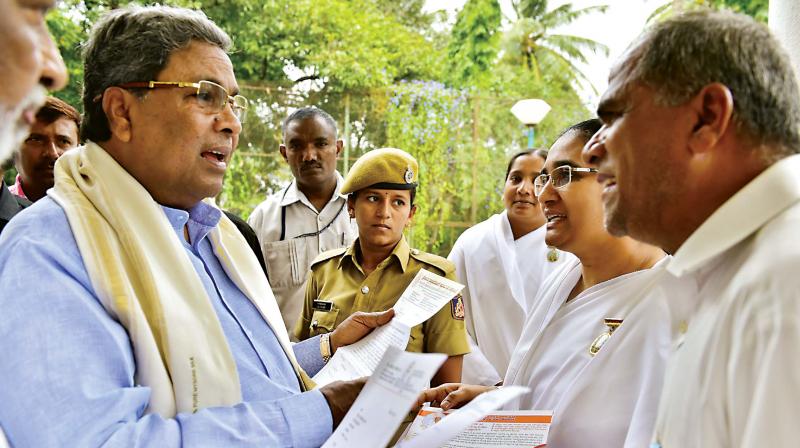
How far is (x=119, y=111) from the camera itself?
2.01 metres

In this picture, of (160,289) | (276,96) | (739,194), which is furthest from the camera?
(276,96)

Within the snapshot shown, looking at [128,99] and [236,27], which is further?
[236,27]

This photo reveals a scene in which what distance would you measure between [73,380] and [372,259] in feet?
7.30

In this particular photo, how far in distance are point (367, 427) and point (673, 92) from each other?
3.23 ft

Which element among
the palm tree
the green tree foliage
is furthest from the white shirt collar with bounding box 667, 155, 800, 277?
the palm tree

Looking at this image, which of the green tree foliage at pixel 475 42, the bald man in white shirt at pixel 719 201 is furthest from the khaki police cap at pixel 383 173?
the green tree foliage at pixel 475 42

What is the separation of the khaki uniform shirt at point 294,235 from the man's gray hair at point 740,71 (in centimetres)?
336

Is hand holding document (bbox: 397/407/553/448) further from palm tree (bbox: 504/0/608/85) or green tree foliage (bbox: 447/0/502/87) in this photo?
palm tree (bbox: 504/0/608/85)

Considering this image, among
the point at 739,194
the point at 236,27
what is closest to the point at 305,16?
the point at 236,27

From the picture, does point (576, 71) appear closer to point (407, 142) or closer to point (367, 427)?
point (407, 142)

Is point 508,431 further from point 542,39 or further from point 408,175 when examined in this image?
point 542,39

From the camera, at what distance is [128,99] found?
200cm

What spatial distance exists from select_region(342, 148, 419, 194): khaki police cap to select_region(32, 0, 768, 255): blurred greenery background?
236 inches

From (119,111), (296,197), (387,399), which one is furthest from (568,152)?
(296,197)
